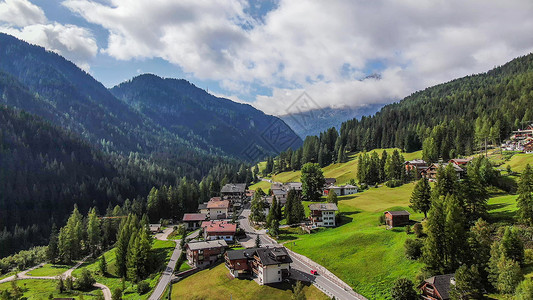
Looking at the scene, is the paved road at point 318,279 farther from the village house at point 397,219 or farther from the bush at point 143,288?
the bush at point 143,288

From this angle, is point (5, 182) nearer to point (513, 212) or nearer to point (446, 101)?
point (513, 212)

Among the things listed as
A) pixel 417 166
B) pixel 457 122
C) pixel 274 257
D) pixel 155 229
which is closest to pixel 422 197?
pixel 274 257

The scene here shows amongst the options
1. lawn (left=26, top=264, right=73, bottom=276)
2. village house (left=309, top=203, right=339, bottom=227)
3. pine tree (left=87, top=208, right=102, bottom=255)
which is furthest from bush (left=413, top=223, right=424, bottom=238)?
pine tree (left=87, top=208, right=102, bottom=255)

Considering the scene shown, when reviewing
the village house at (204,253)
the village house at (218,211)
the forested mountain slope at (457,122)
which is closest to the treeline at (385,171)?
the forested mountain slope at (457,122)

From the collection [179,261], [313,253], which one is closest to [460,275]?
[313,253]

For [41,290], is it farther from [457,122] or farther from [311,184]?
[457,122]
